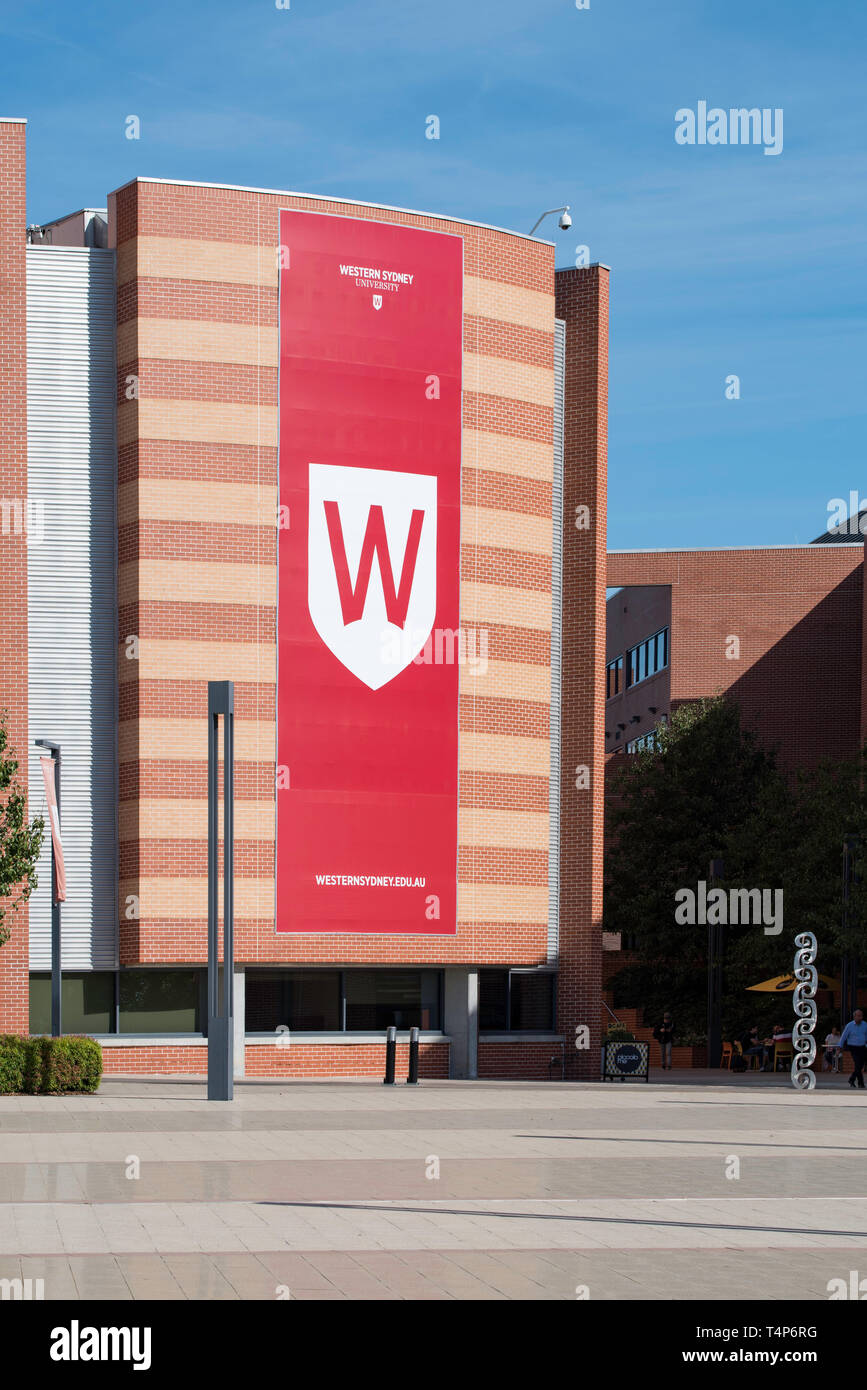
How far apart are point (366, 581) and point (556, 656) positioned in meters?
5.65

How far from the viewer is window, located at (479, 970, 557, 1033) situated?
39312 mm

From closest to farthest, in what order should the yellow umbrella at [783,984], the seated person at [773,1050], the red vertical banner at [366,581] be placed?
the red vertical banner at [366,581] → the seated person at [773,1050] → the yellow umbrella at [783,984]

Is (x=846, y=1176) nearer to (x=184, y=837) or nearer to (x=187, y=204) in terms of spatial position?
(x=184, y=837)

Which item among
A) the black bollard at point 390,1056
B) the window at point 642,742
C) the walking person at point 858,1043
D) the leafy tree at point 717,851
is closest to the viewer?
the black bollard at point 390,1056

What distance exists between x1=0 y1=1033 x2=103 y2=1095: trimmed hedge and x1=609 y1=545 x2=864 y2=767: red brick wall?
37.6 metres

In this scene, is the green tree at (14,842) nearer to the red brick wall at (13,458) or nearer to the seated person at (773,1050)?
the red brick wall at (13,458)

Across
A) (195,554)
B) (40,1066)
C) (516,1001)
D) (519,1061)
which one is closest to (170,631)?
(195,554)

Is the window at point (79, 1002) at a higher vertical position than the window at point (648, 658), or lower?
lower

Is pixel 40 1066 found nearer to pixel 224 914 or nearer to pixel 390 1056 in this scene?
pixel 224 914

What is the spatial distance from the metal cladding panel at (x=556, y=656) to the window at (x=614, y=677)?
3151 centimetres

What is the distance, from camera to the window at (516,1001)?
39312 millimetres

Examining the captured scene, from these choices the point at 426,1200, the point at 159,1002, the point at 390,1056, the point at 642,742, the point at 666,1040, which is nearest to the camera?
the point at 426,1200

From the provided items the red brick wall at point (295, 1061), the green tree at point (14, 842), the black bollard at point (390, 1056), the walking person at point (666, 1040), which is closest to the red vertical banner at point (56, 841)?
the green tree at point (14, 842)

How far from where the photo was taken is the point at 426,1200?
14469mm
